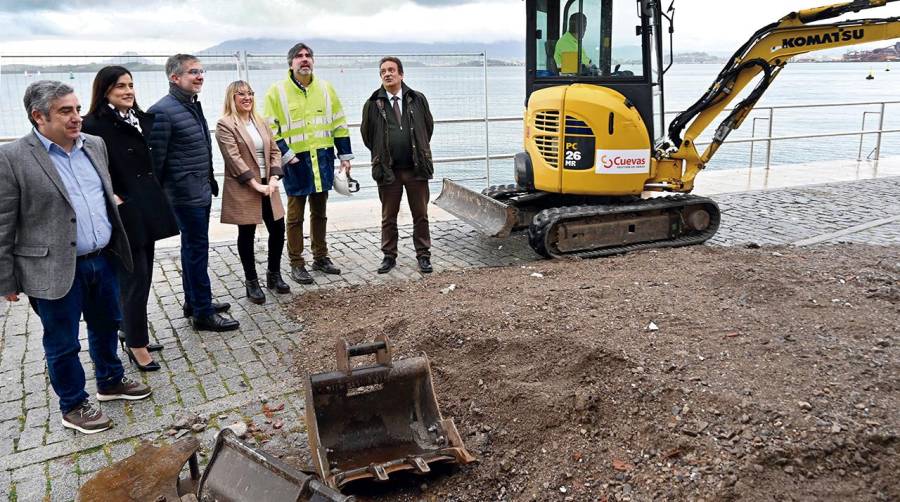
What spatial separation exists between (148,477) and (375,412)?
3.82ft

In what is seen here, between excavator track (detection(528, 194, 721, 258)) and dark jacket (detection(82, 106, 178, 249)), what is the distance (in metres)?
3.79

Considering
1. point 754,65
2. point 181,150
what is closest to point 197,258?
point 181,150

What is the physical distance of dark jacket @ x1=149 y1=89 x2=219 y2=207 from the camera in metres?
5.25

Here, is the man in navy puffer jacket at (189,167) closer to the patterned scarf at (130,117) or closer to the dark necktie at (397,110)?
the patterned scarf at (130,117)

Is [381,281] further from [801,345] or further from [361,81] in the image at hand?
[361,81]

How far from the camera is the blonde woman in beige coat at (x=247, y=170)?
5.90 meters

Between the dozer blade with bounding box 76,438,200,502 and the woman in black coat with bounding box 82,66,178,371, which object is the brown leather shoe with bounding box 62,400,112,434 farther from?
the woman in black coat with bounding box 82,66,178,371

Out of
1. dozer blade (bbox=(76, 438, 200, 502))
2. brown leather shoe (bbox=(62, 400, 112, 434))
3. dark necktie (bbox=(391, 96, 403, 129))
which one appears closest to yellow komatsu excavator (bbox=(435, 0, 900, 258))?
dark necktie (bbox=(391, 96, 403, 129))

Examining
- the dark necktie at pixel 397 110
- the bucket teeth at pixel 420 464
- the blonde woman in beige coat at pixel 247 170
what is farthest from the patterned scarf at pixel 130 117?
the bucket teeth at pixel 420 464

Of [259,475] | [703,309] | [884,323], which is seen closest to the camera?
[259,475]

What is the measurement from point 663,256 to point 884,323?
2523 mm

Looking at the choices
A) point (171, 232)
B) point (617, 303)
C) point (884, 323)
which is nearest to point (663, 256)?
point (617, 303)

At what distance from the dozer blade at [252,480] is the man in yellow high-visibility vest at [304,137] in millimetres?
3472

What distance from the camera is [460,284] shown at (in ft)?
21.3
